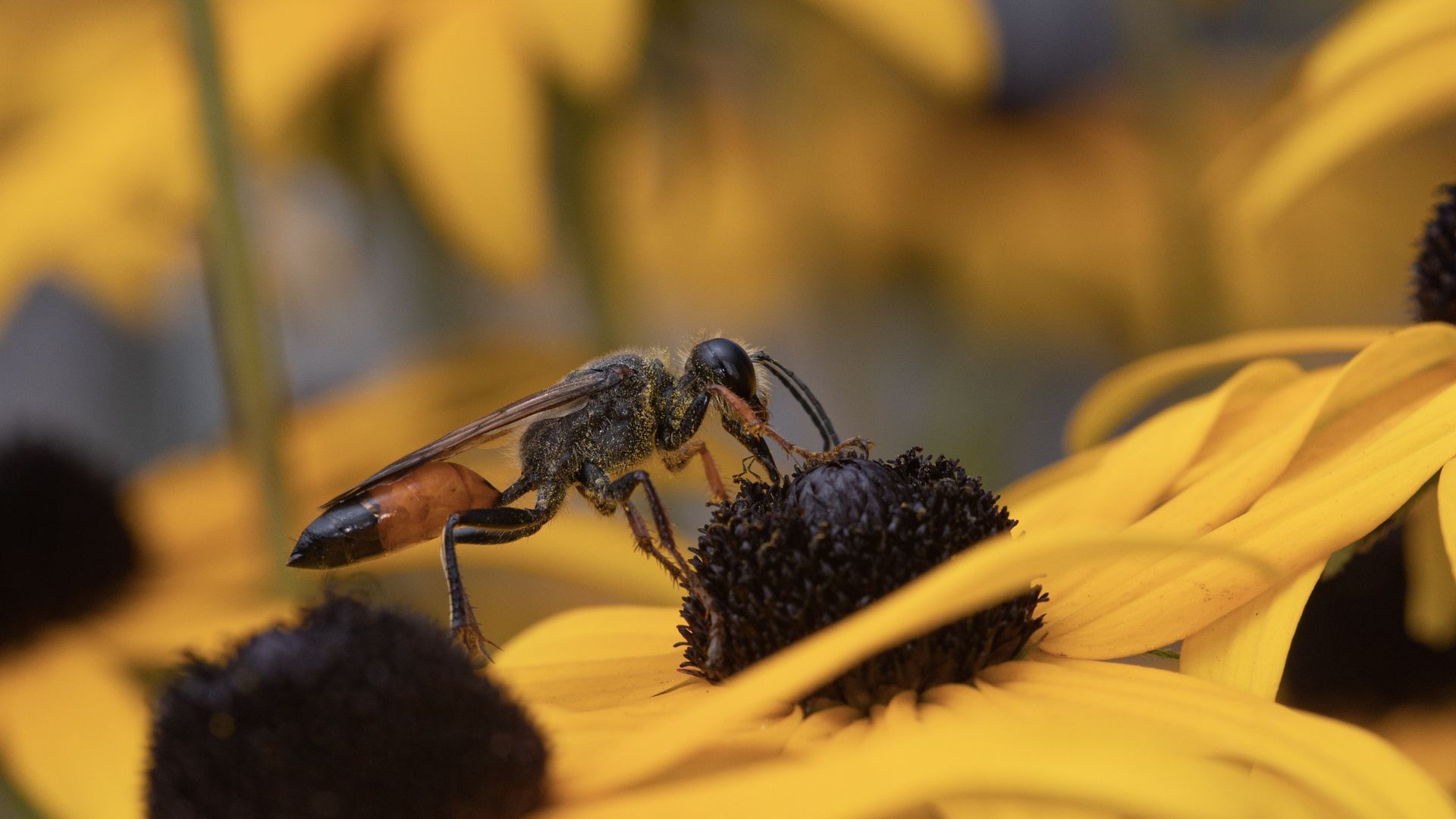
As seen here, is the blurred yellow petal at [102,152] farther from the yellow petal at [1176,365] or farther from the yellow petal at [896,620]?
the yellow petal at [896,620]

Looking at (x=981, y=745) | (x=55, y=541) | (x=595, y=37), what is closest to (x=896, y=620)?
(x=981, y=745)

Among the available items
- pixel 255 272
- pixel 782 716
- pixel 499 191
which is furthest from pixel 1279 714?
pixel 499 191

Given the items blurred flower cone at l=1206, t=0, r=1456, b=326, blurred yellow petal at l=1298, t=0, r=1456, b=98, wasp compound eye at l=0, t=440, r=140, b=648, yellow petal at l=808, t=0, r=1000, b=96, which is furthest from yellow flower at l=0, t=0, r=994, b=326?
blurred yellow petal at l=1298, t=0, r=1456, b=98

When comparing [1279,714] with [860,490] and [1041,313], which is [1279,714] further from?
[1041,313]

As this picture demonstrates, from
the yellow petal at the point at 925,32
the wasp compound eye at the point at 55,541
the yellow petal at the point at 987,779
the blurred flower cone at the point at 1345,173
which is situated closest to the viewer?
the yellow petal at the point at 987,779

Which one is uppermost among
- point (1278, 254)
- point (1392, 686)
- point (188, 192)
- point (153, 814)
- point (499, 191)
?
point (188, 192)

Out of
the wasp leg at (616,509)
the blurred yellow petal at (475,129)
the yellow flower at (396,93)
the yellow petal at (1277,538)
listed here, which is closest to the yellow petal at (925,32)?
the yellow flower at (396,93)

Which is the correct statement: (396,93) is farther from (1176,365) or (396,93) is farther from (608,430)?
(1176,365)
